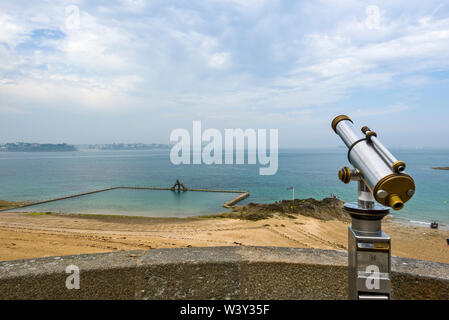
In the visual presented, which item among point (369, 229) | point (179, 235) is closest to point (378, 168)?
point (369, 229)

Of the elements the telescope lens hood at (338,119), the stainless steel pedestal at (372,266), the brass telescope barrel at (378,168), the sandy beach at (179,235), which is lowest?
the sandy beach at (179,235)

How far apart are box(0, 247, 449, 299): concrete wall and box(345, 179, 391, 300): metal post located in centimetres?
56

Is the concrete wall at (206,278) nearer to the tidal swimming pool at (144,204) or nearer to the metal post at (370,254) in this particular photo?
the metal post at (370,254)

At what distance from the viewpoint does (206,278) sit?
2363mm

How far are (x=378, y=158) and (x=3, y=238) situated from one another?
52.6 ft

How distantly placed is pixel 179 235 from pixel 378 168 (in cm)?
1572

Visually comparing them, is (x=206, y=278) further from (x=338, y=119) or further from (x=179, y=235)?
(x=179, y=235)

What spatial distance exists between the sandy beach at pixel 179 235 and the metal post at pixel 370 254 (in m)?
11.0

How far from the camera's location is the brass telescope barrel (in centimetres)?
150

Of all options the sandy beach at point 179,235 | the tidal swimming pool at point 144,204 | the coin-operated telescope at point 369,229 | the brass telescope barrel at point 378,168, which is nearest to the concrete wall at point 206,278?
the coin-operated telescope at point 369,229

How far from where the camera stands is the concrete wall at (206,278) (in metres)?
2.13

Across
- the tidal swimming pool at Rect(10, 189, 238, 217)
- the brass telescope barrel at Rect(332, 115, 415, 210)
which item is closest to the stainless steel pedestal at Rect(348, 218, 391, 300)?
the brass telescope barrel at Rect(332, 115, 415, 210)

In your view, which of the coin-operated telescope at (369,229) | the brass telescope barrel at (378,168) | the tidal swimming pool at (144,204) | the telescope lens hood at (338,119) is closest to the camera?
the brass telescope barrel at (378,168)
